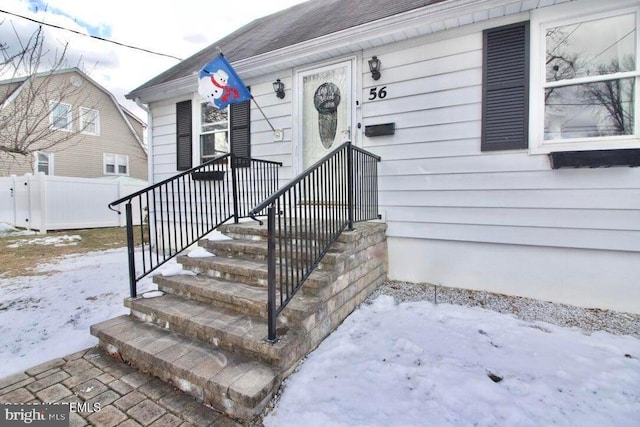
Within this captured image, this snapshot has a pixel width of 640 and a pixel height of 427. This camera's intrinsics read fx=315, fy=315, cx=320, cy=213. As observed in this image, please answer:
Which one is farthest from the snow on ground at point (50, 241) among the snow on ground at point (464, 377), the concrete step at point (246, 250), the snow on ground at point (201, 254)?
the snow on ground at point (464, 377)

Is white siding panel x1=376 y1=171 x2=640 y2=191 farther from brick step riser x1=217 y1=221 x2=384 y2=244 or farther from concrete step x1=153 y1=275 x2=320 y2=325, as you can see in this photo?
concrete step x1=153 y1=275 x2=320 y2=325

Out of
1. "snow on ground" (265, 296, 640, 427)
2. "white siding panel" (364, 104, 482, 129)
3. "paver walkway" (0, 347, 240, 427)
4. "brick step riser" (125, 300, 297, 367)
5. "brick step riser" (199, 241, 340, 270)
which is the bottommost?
"paver walkway" (0, 347, 240, 427)

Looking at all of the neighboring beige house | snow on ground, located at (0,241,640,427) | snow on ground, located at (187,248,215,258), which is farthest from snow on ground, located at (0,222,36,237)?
snow on ground, located at (187,248,215,258)

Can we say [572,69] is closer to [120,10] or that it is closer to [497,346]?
[497,346]

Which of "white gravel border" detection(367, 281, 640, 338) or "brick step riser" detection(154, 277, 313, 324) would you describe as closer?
"brick step riser" detection(154, 277, 313, 324)

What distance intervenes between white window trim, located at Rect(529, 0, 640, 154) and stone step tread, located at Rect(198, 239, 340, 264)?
2339mm

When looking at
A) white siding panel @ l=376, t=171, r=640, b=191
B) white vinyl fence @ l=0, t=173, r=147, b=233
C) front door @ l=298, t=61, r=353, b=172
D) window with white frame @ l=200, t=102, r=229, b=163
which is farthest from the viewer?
white vinyl fence @ l=0, t=173, r=147, b=233

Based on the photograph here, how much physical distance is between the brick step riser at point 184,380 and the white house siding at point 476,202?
2497 mm

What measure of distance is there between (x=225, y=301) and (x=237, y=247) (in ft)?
2.48

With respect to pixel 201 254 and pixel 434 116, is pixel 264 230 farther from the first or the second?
pixel 434 116

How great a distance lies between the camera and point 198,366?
1.99 m

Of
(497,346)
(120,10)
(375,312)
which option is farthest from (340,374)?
(120,10)

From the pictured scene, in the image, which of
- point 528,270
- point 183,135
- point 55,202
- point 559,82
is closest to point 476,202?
point 528,270

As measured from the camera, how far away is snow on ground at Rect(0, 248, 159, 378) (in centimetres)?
250
